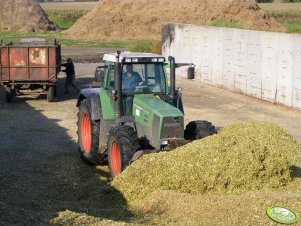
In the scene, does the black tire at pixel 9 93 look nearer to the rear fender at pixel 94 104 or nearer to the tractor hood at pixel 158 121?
the rear fender at pixel 94 104

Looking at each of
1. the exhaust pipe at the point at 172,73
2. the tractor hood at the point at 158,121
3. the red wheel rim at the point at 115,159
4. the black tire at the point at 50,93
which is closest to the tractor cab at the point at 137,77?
the exhaust pipe at the point at 172,73

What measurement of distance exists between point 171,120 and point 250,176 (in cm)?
203

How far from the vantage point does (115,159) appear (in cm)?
1109

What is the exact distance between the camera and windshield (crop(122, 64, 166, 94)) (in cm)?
1166

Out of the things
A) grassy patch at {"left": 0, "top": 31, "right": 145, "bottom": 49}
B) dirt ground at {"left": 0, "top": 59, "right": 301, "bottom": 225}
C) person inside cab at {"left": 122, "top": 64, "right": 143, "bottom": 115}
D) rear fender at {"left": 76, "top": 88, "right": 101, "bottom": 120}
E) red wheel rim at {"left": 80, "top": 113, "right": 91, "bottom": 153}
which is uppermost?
grassy patch at {"left": 0, "top": 31, "right": 145, "bottom": 49}

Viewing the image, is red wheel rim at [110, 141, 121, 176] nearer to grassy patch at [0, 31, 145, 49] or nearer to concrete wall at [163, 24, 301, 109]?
concrete wall at [163, 24, 301, 109]

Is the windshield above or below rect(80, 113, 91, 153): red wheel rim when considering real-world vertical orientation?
→ above

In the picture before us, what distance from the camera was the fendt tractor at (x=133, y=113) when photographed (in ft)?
35.0

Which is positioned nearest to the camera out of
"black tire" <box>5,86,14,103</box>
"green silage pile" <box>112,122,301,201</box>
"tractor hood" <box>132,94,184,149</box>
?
"green silage pile" <box>112,122,301,201</box>

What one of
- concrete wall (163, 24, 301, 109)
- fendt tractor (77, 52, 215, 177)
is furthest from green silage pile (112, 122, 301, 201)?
concrete wall (163, 24, 301, 109)

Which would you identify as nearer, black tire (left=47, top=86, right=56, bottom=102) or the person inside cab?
the person inside cab

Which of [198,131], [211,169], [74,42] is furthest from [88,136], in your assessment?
[74,42]

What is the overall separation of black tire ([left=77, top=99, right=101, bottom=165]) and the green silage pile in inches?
103

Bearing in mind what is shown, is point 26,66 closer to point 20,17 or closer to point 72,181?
point 72,181
